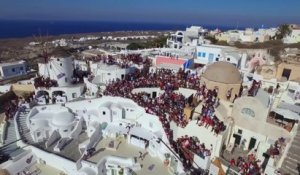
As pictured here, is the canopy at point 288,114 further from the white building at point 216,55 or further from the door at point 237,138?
the white building at point 216,55

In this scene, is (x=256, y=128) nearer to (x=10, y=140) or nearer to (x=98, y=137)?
(x=98, y=137)

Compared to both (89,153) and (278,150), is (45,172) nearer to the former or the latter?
(89,153)

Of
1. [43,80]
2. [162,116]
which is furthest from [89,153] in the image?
[43,80]

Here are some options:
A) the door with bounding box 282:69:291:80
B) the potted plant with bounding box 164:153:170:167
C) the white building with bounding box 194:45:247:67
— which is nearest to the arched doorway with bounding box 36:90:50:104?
the potted plant with bounding box 164:153:170:167

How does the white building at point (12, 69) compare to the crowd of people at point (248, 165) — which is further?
the white building at point (12, 69)

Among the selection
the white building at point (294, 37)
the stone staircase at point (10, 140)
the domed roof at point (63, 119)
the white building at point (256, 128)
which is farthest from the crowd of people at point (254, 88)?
the white building at point (294, 37)

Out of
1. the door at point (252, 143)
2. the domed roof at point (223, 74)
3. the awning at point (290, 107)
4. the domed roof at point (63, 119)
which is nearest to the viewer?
the door at point (252, 143)

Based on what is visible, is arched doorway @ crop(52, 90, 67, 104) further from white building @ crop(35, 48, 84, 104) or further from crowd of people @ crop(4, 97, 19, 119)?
crowd of people @ crop(4, 97, 19, 119)
